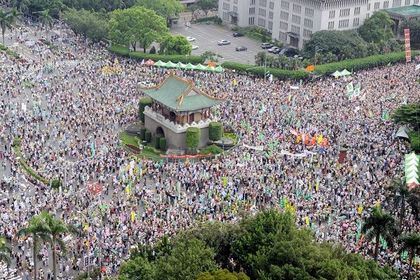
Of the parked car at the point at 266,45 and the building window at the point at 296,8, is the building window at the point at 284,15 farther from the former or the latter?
the parked car at the point at 266,45

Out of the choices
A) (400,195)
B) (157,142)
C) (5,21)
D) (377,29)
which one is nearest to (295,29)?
(377,29)

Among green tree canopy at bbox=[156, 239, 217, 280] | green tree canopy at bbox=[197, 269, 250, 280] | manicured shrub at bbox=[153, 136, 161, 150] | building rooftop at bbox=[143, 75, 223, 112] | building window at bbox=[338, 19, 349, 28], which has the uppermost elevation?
green tree canopy at bbox=[197, 269, 250, 280]

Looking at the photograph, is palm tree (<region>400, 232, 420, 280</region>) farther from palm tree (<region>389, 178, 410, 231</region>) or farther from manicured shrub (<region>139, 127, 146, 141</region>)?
manicured shrub (<region>139, 127, 146, 141</region>)

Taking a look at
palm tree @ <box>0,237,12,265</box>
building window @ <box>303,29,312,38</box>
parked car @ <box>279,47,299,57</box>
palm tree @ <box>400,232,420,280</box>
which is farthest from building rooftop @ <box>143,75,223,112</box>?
building window @ <box>303,29,312,38</box>

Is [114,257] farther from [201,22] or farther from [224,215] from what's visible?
[201,22]

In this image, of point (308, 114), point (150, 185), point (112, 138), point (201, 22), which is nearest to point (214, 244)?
point (150, 185)

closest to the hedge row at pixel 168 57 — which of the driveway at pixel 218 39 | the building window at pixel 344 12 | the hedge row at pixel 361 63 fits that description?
the driveway at pixel 218 39

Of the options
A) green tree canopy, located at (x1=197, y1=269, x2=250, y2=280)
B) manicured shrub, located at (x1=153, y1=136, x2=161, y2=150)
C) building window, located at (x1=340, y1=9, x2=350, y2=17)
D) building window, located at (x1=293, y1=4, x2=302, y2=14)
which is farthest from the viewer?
building window, located at (x1=293, y1=4, x2=302, y2=14)

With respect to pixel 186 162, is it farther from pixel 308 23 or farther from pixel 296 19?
pixel 296 19

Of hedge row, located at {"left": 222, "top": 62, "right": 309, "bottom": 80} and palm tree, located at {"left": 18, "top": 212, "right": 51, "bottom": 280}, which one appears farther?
hedge row, located at {"left": 222, "top": 62, "right": 309, "bottom": 80}
